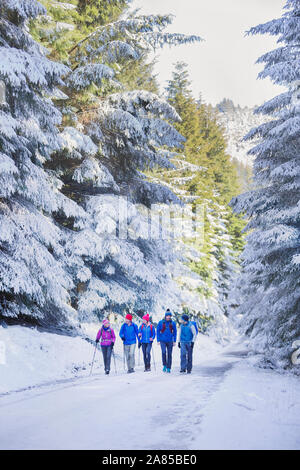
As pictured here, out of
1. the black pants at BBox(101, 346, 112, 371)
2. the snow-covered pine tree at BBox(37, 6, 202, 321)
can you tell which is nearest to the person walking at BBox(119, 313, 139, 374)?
the black pants at BBox(101, 346, 112, 371)

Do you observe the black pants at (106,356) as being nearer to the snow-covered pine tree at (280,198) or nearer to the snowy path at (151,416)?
the snowy path at (151,416)

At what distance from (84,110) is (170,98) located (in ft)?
58.5

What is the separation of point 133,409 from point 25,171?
6812 mm

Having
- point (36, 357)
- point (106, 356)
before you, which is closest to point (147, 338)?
point (106, 356)

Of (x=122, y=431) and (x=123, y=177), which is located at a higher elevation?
(x=123, y=177)

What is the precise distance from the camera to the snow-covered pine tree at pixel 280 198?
1209 cm

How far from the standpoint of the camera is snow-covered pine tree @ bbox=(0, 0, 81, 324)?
30.7 feet

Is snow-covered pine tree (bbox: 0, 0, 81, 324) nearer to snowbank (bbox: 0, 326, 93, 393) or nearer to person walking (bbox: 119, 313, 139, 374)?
snowbank (bbox: 0, 326, 93, 393)

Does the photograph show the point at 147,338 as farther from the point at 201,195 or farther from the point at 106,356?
the point at 201,195

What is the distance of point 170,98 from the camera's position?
101 ft

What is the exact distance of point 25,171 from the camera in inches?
399

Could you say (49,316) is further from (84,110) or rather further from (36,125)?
(84,110)
